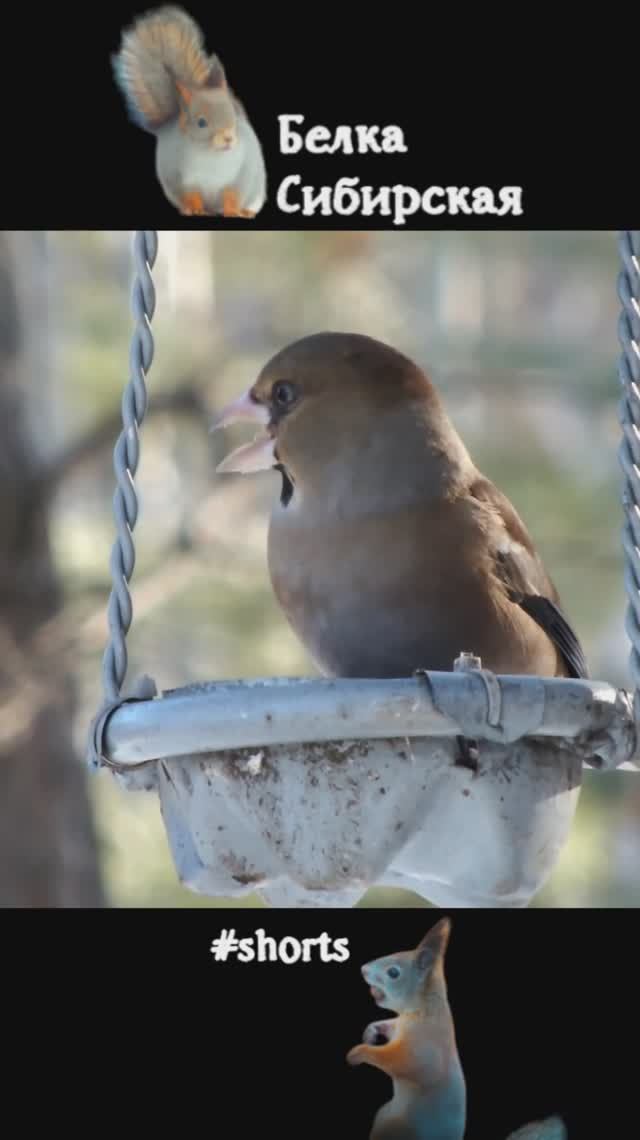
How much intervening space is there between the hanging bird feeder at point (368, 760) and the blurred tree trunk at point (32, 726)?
3.34 metres

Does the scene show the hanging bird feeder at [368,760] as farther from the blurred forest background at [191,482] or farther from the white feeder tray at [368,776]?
the blurred forest background at [191,482]

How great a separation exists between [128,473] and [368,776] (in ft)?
1.71

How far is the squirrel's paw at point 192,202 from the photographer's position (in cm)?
313

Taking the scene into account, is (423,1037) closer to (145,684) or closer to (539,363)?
(145,684)

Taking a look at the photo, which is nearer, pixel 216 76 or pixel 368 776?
pixel 368 776

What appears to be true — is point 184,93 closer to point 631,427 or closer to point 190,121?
Result: point 190,121

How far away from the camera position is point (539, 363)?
10.0 meters

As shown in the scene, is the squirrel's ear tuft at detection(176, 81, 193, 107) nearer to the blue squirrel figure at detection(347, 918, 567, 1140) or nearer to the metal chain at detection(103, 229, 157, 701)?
the metal chain at detection(103, 229, 157, 701)

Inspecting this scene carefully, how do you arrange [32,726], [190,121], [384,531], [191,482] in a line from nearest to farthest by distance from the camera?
[384,531]
[190,121]
[32,726]
[191,482]

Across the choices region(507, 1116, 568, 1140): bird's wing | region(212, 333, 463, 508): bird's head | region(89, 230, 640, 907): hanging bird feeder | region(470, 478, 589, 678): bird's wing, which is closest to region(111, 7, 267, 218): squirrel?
region(212, 333, 463, 508): bird's head

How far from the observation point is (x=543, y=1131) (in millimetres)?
3020

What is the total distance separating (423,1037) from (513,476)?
→ 21.4 ft

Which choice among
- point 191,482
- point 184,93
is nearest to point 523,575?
point 184,93

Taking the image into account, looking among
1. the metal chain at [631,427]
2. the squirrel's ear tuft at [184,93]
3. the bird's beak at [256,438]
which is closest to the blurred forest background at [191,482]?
the bird's beak at [256,438]
